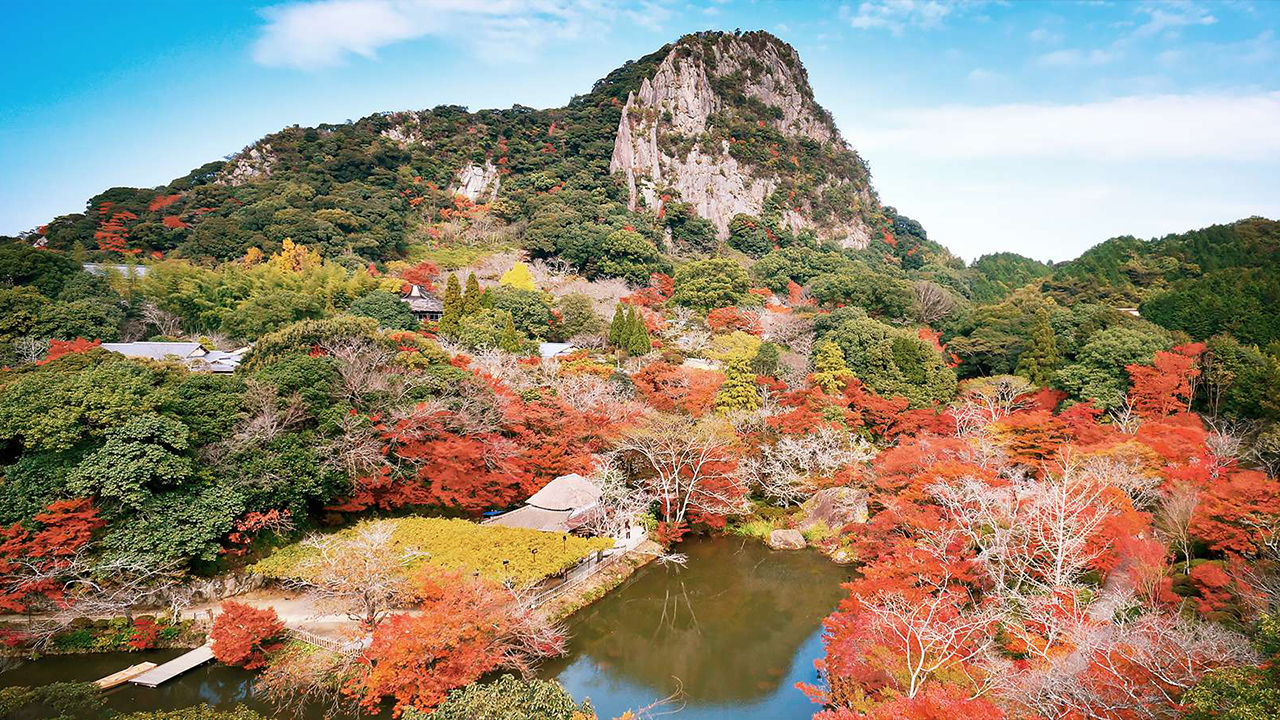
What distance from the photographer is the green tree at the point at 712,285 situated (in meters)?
36.9

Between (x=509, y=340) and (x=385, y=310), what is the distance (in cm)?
715

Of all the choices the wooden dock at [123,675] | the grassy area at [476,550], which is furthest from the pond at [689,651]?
the grassy area at [476,550]

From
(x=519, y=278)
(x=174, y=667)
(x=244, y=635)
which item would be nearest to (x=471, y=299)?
(x=519, y=278)

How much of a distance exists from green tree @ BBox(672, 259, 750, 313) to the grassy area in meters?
23.6

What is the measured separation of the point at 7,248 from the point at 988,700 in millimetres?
35651

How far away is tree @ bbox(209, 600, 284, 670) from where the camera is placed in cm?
1152

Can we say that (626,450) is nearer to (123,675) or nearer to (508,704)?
(508,704)

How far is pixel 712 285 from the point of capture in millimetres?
37125

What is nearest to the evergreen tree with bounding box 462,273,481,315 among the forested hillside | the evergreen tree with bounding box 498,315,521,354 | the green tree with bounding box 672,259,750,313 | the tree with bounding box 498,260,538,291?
the forested hillside

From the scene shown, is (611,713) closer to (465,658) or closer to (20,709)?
(465,658)

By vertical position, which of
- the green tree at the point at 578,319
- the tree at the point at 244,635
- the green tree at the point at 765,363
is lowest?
the tree at the point at 244,635

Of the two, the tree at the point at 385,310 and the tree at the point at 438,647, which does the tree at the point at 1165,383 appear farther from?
the tree at the point at 385,310

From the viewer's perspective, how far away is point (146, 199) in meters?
43.2

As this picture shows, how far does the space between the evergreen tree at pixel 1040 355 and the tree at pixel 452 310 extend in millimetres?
25868
